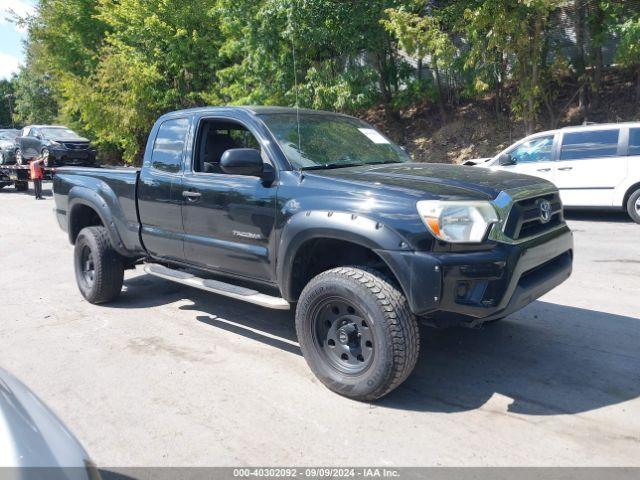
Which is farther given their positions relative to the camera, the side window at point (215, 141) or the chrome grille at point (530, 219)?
the side window at point (215, 141)

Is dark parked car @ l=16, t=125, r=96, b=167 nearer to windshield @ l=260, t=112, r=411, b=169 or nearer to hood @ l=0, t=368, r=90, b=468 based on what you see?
windshield @ l=260, t=112, r=411, b=169

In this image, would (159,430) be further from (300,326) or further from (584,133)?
(584,133)

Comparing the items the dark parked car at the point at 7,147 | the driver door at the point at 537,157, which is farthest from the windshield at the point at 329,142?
the dark parked car at the point at 7,147

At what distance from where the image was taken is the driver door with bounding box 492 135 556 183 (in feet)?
36.3

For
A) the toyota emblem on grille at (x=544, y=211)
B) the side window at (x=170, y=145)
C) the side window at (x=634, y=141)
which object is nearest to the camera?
the toyota emblem on grille at (x=544, y=211)

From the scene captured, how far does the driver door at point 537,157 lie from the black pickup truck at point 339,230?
685 centimetres

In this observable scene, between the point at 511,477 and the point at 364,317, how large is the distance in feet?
4.05

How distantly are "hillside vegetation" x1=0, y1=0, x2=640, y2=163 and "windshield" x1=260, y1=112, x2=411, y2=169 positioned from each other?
864 centimetres

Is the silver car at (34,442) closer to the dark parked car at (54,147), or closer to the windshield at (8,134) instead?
the dark parked car at (54,147)

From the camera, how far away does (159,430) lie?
3.49 meters

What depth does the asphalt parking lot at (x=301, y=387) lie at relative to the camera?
322 centimetres

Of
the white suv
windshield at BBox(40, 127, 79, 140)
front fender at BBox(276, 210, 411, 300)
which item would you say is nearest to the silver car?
front fender at BBox(276, 210, 411, 300)

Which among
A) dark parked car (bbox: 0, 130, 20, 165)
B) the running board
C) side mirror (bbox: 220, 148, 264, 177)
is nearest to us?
side mirror (bbox: 220, 148, 264, 177)

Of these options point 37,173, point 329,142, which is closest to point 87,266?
point 329,142
